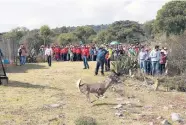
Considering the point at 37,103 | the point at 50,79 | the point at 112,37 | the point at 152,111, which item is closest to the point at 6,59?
the point at 50,79

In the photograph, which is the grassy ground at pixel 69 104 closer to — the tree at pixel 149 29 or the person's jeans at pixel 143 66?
the person's jeans at pixel 143 66

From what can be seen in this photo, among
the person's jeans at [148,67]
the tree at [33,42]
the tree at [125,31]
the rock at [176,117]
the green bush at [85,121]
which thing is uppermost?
the tree at [125,31]

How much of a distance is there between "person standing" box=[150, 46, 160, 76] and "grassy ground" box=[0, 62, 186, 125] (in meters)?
3.35

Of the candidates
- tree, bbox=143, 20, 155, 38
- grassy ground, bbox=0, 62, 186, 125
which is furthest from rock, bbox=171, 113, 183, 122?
tree, bbox=143, 20, 155, 38

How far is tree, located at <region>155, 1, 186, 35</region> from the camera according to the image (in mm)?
60438

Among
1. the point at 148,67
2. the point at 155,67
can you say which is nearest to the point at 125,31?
the point at 148,67

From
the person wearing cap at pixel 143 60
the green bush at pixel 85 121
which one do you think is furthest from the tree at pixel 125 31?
the green bush at pixel 85 121

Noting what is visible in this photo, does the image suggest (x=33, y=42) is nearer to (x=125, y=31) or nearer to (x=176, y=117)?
(x=176, y=117)

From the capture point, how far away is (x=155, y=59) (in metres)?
22.2

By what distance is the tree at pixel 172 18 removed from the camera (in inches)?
2379

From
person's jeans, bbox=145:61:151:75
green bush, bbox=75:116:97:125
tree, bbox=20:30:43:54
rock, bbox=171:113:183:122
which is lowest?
rock, bbox=171:113:183:122

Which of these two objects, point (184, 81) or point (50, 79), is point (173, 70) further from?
point (50, 79)

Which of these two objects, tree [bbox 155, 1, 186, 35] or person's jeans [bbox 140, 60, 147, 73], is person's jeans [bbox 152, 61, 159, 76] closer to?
person's jeans [bbox 140, 60, 147, 73]

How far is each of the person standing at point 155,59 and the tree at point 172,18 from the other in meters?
37.1
